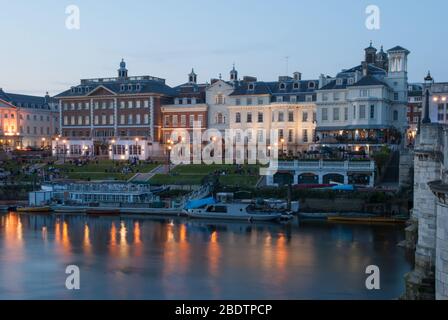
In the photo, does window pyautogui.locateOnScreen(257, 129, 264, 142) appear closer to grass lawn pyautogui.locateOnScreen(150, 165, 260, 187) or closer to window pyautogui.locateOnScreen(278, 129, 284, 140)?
window pyautogui.locateOnScreen(278, 129, 284, 140)

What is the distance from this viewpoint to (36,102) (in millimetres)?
106375

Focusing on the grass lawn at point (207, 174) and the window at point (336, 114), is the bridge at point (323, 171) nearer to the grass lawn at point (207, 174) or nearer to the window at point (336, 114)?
the grass lawn at point (207, 174)

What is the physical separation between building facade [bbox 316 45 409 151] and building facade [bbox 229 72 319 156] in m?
3.30

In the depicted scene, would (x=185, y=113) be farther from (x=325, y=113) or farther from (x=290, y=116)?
(x=325, y=113)

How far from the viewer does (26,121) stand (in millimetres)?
102250

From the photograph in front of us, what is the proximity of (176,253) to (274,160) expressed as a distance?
976 inches

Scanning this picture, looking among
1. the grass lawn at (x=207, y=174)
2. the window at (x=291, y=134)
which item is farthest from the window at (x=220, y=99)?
the grass lawn at (x=207, y=174)

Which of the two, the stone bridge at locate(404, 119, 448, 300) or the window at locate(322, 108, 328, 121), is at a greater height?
the window at locate(322, 108, 328, 121)

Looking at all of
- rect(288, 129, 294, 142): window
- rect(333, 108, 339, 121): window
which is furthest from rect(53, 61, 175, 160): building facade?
rect(333, 108, 339, 121): window

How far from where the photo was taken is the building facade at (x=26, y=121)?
3900 inches

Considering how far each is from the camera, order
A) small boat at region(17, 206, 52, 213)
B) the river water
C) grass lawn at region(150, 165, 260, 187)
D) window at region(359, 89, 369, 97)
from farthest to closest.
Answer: window at region(359, 89, 369, 97), grass lawn at region(150, 165, 260, 187), small boat at region(17, 206, 52, 213), the river water

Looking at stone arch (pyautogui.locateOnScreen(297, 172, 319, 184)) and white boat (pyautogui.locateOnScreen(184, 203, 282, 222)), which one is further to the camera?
stone arch (pyautogui.locateOnScreen(297, 172, 319, 184))

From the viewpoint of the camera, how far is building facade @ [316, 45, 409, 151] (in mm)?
68875

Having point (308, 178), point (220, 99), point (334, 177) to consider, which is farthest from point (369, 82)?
point (220, 99)
